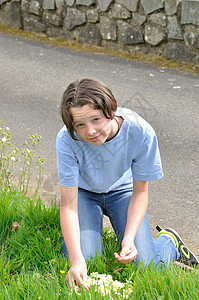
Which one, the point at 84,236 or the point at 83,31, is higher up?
the point at 83,31

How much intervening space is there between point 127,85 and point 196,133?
4.56 ft

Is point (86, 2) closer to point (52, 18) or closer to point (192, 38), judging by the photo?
point (52, 18)

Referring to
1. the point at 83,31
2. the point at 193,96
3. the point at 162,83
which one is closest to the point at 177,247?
the point at 193,96

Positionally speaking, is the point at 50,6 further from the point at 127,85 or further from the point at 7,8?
the point at 127,85

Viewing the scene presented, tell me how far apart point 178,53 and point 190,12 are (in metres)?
0.55

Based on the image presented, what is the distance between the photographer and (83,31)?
7164mm

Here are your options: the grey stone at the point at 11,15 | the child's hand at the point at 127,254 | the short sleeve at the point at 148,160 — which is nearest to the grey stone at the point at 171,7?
the grey stone at the point at 11,15

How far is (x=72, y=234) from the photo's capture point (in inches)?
99.2

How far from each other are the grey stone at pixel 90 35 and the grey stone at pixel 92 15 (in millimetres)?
91

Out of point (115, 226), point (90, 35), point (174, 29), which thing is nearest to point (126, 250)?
point (115, 226)

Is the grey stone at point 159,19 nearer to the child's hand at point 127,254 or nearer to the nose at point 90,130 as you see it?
the nose at point 90,130

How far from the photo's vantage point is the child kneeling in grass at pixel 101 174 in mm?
2400

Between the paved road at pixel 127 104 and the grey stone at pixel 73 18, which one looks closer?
the paved road at pixel 127 104

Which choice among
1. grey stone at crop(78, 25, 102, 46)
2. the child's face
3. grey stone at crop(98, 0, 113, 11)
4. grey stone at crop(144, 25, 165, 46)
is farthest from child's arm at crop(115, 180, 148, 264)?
grey stone at crop(78, 25, 102, 46)
